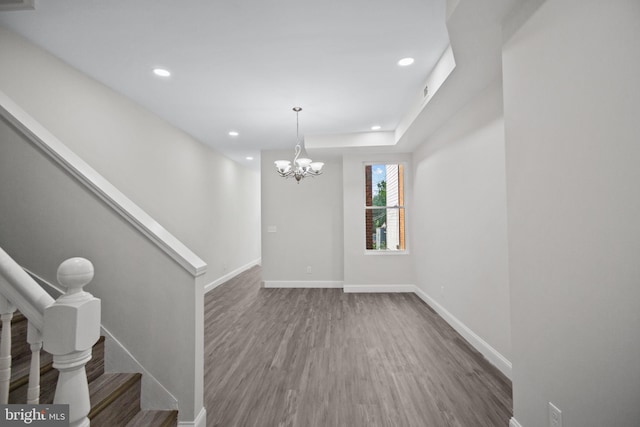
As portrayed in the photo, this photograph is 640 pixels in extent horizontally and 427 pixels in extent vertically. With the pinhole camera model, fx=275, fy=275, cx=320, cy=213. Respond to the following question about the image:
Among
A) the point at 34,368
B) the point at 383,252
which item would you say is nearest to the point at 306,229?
the point at 383,252

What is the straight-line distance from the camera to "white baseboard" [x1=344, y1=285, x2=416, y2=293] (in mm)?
4938

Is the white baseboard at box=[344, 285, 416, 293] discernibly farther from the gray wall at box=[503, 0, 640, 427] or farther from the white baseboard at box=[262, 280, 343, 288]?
the gray wall at box=[503, 0, 640, 427]

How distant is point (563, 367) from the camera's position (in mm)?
1232

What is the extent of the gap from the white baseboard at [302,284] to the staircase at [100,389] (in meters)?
3.79

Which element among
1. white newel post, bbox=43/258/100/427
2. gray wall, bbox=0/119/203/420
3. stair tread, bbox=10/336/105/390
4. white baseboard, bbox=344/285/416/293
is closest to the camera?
white newel post, bbox=43/258/100/427

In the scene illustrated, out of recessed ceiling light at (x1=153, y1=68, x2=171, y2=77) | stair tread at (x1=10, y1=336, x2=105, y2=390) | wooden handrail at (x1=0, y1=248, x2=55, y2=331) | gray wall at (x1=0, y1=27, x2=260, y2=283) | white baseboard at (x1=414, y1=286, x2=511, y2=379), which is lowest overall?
white baseboard at (x1=414, y1=286, x2=511, y2=379)

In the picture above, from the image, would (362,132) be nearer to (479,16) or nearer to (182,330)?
(479,16)

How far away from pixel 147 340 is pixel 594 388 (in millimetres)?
2183

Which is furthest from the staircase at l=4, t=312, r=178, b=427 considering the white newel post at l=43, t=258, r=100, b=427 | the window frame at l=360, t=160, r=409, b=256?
the window frame at l=360, t=160, r=409, b=256

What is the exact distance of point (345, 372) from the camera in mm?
2340

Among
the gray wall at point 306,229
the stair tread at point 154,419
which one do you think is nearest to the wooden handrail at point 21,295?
the stair tread at point 154,419

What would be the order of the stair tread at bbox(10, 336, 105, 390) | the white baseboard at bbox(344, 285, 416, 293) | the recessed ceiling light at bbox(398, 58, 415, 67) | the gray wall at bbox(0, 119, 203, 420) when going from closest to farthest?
the stair tread at bbox(10, 336, 105, 390), the gray wall at bbox(0, 119, 203, 420), the recessed ceiling light at bbox(398, 58, 415, 67), the white baseboard at bbox(344, 285, 416, 293)

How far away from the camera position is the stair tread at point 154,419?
152cm

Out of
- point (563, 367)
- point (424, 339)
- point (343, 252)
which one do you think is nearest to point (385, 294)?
point (343, 252)
